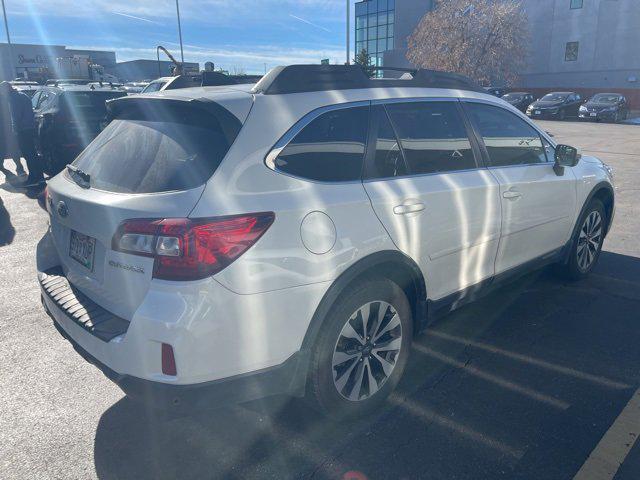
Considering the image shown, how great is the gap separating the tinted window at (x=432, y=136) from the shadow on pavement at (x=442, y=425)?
1304mm

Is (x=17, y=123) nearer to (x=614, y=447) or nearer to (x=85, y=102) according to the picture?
(x=85, y=102)

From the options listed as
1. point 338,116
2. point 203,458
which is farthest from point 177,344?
point 338,116

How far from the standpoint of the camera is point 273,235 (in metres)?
2.26

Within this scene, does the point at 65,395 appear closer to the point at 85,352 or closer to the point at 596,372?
the point at 85,352

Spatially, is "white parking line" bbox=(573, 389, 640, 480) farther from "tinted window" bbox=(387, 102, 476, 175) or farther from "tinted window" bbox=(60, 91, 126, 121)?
"tinted window" bbox=(60, 91, 126, 121)

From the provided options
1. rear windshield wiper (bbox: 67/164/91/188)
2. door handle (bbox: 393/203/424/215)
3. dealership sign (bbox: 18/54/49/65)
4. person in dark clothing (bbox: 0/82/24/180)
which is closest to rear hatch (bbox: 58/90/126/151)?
person in dark clothing (bbox: 0/82/24/180)

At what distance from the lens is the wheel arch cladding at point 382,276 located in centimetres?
246

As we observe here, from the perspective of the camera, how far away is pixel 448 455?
101 inches

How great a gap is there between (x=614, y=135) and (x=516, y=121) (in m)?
19.5

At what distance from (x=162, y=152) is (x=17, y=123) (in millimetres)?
8871

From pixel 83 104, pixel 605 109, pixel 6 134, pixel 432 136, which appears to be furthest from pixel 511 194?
pixel 605 109

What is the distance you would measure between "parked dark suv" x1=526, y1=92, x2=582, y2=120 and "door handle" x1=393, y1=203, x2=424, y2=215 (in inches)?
1174

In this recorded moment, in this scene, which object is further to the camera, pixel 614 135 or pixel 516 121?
pixel 614 135

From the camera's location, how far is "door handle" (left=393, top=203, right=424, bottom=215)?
9.09ft
